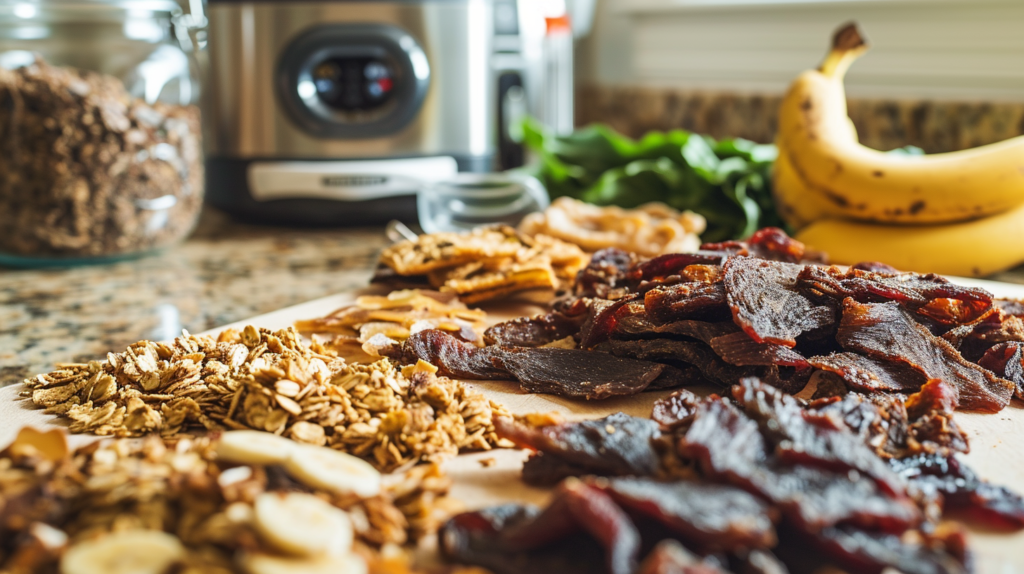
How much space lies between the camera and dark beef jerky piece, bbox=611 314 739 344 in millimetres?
917

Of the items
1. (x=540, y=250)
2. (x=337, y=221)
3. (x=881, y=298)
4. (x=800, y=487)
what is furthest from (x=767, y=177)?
(x=800, y=487)

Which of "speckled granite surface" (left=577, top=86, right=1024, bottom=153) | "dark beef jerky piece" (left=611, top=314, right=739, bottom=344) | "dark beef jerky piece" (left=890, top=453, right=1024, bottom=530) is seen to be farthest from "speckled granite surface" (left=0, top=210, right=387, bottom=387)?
"speckled granite surface" (left=577, top=86, right=1024, bottom=153)

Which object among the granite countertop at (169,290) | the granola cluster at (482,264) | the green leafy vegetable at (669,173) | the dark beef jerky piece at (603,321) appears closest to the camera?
the dark beef jerky piece at (603,321)

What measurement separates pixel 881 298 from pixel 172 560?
804mm

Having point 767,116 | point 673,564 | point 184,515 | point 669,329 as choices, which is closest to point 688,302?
point 669,329

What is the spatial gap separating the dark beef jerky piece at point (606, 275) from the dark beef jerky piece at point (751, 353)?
9.0 inches

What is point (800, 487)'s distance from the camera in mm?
598

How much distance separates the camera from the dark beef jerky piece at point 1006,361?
0.92 metres

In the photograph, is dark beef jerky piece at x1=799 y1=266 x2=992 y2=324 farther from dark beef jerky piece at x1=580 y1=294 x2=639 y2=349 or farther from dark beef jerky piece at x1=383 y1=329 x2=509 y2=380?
dark beef jerky piece at x1=383 y1=329 x2=509 y2=380

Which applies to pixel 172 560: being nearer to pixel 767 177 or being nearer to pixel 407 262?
pixel 407 262

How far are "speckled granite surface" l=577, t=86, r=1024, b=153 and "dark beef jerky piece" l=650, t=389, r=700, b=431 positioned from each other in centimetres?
137

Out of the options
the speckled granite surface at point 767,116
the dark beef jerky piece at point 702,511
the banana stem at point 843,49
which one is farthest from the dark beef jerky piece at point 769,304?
the speckled granite surface at point 767,116

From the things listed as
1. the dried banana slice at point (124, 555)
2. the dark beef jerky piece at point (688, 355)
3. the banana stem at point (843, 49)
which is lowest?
the dark beef jerky piece at point (688, 355)

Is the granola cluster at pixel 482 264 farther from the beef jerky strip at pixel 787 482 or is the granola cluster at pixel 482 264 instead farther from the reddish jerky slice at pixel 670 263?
the beef jerky strip at pixel 787 482
